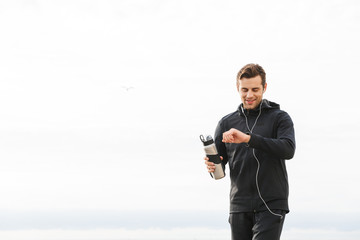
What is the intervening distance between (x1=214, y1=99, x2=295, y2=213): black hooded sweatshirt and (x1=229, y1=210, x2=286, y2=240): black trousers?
7 centimetres

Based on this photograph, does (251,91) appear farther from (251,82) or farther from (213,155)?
(213,155)

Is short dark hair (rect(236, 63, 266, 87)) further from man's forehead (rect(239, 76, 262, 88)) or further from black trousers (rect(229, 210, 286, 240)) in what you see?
black trousers (rect(229, 210, 286, 240))

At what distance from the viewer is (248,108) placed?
252 inches

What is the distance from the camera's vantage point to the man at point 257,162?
19.7 feet

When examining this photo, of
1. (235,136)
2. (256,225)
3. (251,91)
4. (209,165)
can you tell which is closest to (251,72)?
(251,91)

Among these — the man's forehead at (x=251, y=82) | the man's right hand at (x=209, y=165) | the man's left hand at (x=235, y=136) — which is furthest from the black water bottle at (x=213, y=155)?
the man's forehead at (x=251, y=82)

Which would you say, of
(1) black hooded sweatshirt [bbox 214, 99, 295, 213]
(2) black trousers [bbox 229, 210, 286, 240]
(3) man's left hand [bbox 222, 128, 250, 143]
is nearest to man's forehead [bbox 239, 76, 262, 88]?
(1) black hooded sweatshirt [bbox 214, 99, 295, 213]

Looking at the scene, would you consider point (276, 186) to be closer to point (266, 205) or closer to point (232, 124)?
point (266, 205)

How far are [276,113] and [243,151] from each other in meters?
0.57

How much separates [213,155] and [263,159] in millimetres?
571

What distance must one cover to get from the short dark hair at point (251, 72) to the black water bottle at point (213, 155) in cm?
77

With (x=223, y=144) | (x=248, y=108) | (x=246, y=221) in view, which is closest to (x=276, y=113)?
(x=248, y=108)

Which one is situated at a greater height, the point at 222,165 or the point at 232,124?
the point at 232,124

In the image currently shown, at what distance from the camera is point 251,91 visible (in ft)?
20.6
